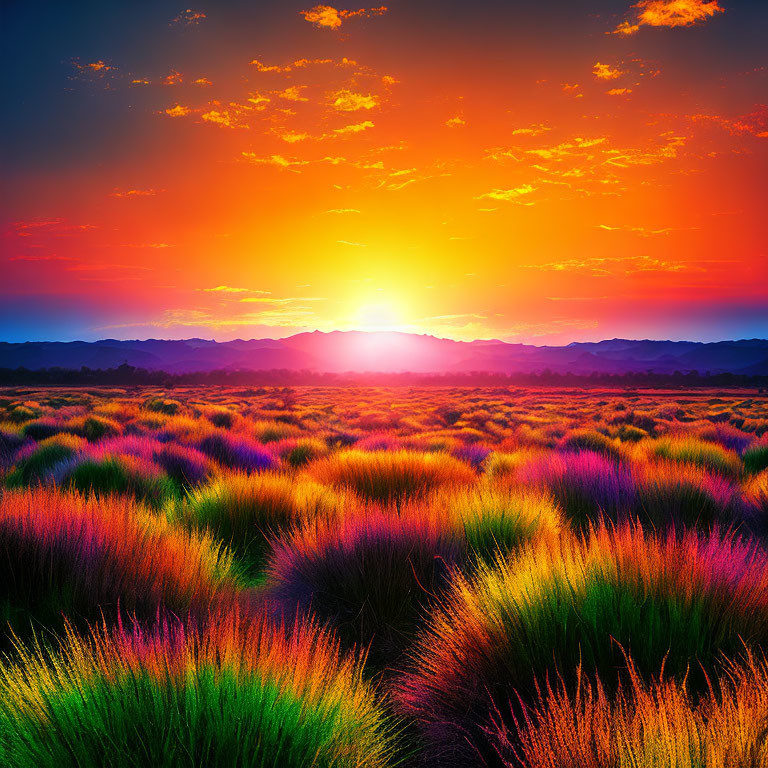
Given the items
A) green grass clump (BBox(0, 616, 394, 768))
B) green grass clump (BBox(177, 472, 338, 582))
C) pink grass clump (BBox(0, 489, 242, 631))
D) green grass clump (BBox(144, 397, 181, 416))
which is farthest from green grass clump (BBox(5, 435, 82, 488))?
green grass clump (BBox(144, 397, 181, 416))

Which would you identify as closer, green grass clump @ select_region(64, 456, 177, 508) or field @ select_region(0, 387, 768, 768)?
field @ select_region(0, 387, 768, 768)

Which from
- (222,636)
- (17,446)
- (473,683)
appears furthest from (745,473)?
(17,446)

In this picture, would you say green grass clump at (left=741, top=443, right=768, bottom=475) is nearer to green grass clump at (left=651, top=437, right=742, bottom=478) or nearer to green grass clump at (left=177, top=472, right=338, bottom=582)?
green grass clump at (left=651, top=437, right=742, bottom=478)

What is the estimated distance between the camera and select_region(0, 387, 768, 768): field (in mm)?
1255

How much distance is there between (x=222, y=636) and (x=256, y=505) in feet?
9.17

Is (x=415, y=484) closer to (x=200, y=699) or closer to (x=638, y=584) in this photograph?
(x=638, y=584)

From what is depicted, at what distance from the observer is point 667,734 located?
1.12 metres

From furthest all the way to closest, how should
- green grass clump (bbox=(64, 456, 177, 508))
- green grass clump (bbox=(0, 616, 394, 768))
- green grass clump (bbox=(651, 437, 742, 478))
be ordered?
1. green grass clump (bbox=(651, 437, 742, 478))
2. green grass clump (bbox=(64, 456, 177, 508))
3. green grass clump (bbox=(0, 616, 394, 768))

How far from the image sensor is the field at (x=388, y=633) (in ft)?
4.12

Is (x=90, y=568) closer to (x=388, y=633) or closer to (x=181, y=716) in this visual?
(x=181, y=716)

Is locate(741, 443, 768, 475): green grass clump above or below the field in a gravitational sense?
below

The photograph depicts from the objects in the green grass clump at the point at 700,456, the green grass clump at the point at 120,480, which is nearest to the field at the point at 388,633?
the green grass clump at the point at 120,480

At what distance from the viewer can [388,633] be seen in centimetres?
267

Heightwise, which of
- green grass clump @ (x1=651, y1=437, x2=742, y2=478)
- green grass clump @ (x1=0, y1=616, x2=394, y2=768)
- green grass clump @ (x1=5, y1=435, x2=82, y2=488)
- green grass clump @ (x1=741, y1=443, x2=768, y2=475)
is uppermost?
green grass clump @ (x1=0, y1=616, x2=394, y2=768)
